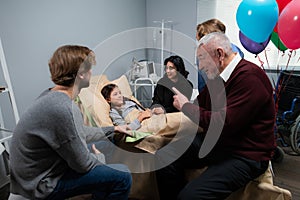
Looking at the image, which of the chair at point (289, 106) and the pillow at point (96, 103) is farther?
the chair at point (289, 106)

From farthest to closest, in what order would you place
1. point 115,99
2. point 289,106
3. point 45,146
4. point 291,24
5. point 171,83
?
point 289,106 → point 171,83 → point 115,99 → point 291,24 → point 45,146

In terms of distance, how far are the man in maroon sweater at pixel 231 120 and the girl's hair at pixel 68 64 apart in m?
0.52

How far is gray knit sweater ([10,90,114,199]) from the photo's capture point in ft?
3.14

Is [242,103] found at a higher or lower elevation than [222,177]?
higher

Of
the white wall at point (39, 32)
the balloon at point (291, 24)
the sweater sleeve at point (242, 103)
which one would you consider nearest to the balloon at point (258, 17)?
the balloon at point (291, 24)

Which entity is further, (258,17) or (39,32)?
(39,32)

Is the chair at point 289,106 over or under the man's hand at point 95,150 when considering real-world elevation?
under

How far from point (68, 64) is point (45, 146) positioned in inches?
15.2

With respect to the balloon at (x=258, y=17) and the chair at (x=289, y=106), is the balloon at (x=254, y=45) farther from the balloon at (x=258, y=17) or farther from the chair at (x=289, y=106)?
the chair at (x=289, y=106)

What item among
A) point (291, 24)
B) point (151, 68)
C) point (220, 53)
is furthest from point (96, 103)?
point (291, 24)

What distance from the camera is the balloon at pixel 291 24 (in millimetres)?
1610

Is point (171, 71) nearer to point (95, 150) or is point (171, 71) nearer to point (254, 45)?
point (254, 45)

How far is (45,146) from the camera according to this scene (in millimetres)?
990

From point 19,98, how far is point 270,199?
205cm
